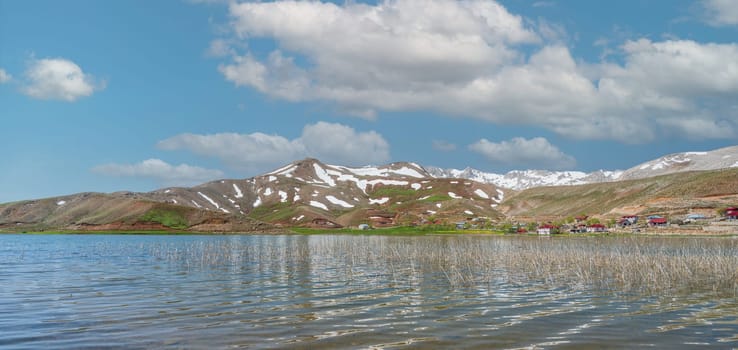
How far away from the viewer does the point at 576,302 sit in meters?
23.4

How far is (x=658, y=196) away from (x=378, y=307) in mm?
146686

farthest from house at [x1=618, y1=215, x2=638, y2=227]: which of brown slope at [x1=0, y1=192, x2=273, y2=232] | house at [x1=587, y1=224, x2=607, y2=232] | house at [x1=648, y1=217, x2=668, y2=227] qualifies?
brown slope at [x1=0, y1=192, x2=273, y2=232]

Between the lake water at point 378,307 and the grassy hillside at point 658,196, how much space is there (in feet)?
353

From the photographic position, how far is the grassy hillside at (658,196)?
5113 inches

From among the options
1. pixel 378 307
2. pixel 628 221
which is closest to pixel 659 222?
pixel 628 221

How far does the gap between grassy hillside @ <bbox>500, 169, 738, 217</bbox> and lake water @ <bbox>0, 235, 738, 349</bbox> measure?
353ft

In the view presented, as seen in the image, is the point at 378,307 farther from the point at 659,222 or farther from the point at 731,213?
the point at 731,213

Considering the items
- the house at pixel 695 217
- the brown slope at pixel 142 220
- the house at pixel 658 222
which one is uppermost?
the brown slope at pixel 142 220

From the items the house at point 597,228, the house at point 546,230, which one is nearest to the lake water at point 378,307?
the house at point 546,230

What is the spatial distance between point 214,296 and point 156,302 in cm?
285

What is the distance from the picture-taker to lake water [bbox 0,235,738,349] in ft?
54.4

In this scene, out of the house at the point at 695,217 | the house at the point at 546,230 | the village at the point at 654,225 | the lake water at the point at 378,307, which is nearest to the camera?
the lake water at the point at 378,307

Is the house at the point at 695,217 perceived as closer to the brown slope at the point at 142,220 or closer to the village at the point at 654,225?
the village at the point at 654,225

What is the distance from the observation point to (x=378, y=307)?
22672 millimetres
